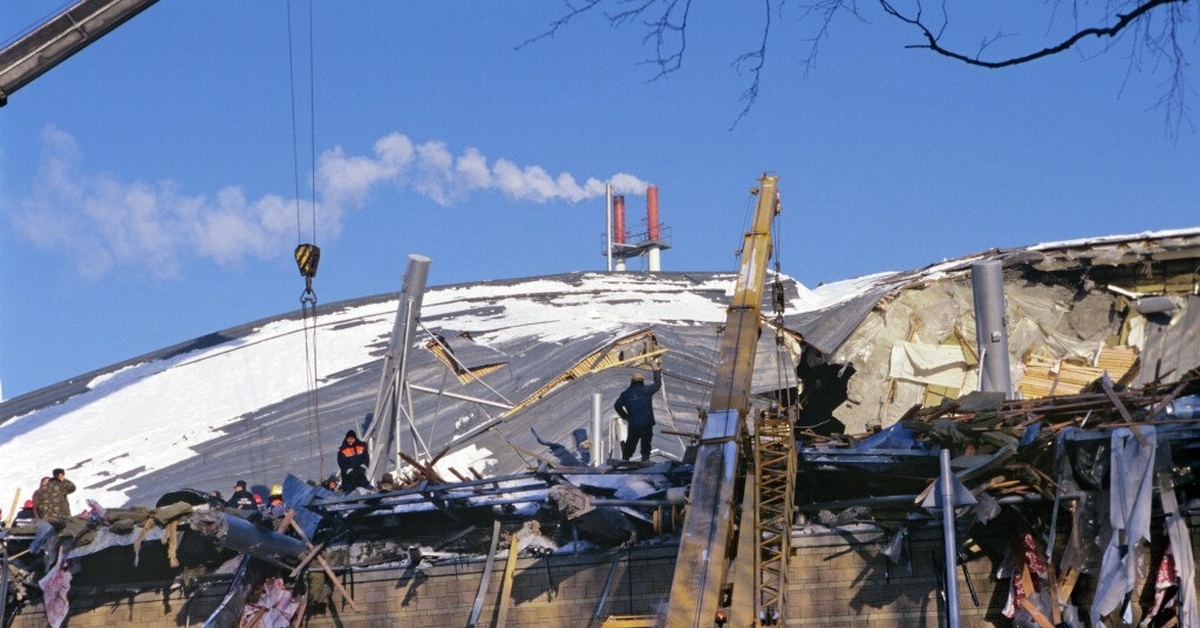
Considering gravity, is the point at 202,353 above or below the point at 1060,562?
above

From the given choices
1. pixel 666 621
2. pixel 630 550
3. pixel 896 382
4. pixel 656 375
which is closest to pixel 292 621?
pixel 630 550

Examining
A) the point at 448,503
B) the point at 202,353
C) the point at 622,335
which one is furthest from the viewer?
the point at 202,353

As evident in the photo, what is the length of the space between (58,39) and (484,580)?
9150 millimetres

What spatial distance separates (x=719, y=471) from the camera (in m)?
14.5

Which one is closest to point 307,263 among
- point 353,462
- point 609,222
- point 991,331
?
point 353,462

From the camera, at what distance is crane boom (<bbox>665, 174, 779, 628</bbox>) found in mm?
12820

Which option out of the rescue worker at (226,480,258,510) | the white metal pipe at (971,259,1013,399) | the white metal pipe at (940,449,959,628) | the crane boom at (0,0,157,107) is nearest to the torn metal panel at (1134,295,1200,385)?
the white metal pipe at (971,259,1013,399)

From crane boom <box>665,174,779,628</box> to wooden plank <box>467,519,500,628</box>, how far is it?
2.66m

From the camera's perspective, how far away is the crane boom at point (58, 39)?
750 inches

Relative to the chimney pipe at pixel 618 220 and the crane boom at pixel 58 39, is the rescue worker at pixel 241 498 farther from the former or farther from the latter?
the chimney pipe at pixel 618 220

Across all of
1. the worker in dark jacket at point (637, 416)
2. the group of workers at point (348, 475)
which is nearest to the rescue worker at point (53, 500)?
the group of workers at point (348, 475)

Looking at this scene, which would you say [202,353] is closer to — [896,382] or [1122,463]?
[896,382]

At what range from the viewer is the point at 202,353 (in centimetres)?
3070

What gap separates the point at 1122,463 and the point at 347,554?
845 centimetres
